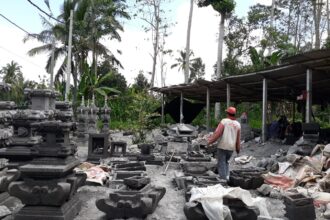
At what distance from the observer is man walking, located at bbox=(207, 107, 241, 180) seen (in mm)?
7863

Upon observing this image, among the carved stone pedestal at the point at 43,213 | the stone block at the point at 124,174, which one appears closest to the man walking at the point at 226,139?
the stone block at the point at 124,174

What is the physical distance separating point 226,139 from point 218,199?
8.86 feet

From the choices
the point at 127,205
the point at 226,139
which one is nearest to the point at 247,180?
the point at 226,139

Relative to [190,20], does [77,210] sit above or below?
below

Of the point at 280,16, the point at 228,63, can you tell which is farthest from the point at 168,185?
the point at 280,16

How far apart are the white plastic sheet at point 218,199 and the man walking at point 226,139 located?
217cm

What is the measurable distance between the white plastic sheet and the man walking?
217cm

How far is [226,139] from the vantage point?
7.86 meters

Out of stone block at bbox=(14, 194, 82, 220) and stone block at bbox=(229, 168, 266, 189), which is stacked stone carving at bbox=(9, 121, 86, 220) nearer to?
stone block at bbox=(14, 194, 82, 220)

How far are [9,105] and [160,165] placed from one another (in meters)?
5.18

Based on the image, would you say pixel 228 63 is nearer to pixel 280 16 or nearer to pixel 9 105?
pixel 280 16

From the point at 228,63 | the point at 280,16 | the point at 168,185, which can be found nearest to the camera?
the point at 168,185

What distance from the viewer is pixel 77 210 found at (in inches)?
228

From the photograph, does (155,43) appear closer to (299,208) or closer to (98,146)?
(98,146)
